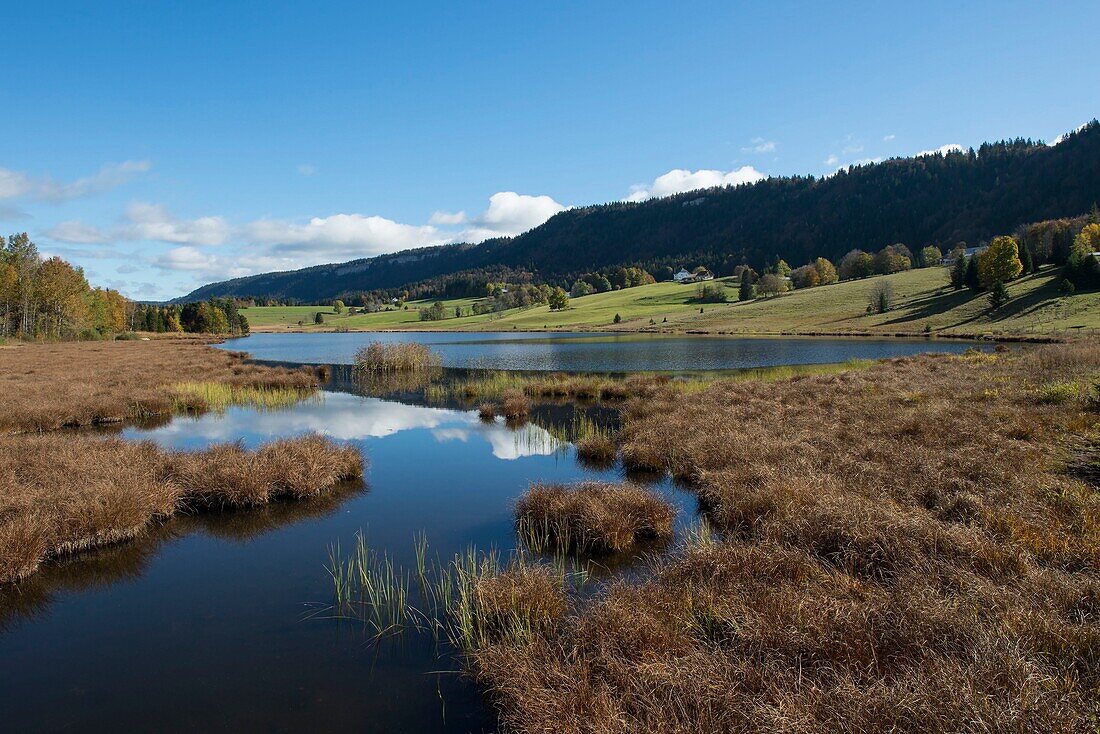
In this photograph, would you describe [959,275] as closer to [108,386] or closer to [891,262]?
[891,262]

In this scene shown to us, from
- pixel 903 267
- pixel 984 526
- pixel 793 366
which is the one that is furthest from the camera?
pixel 903 267

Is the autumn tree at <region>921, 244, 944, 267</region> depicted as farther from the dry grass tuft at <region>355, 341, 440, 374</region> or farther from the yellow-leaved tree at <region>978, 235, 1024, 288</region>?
the dry grass tuft at <region>355, 341, 440, 374</region>

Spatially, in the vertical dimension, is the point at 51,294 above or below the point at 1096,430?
above

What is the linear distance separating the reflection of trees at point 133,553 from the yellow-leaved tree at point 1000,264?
98.7m

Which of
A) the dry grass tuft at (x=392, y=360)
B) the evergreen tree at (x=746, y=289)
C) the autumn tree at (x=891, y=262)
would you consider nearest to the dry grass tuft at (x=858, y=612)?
the dry grass tuft at (x=392, y=360)

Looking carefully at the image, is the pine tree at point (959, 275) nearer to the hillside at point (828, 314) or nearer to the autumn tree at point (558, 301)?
the hillside at point (828, 314)

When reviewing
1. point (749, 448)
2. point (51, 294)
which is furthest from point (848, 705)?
point (51, 294)

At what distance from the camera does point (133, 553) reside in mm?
10789

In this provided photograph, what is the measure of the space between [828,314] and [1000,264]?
77.5ft

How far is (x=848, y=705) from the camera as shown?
477cm

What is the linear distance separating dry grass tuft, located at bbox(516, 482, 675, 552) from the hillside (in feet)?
200

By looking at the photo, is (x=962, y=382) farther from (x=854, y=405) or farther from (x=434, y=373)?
(x=434, y=373)

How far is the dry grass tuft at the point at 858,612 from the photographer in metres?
4.77

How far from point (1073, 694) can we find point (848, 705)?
171 centimetres
